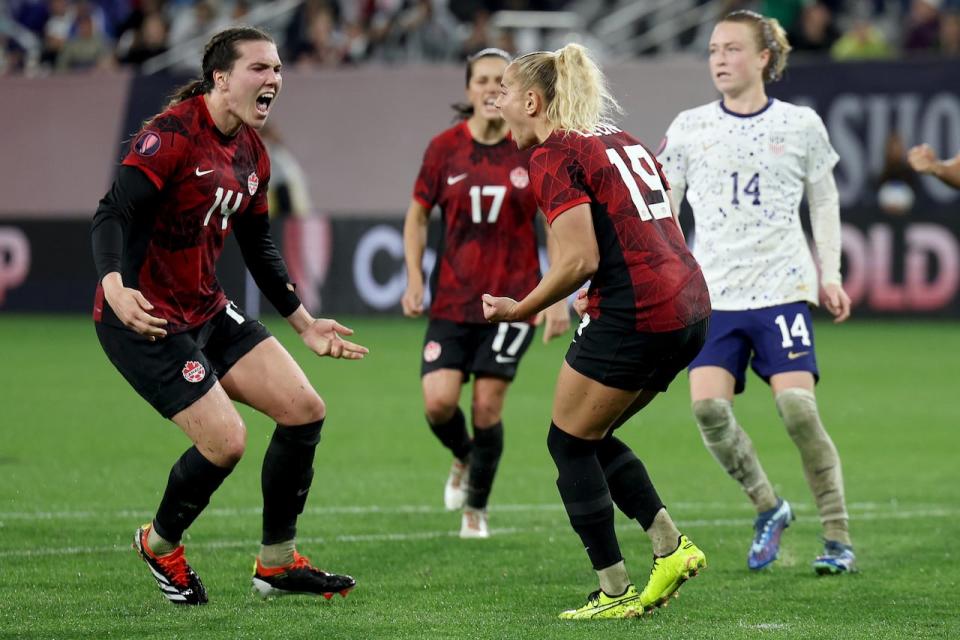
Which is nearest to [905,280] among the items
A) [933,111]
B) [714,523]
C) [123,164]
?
[933,111]

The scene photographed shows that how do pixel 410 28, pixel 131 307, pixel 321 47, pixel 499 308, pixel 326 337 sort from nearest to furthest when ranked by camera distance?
pixel 131 307, pixel 499 308, pixel 326 337, pixel 410 28, pixel 321 47

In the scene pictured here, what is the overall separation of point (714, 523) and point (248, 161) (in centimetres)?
333

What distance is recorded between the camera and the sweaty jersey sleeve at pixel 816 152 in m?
7.31

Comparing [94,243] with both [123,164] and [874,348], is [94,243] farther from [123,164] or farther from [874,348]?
[874,348]

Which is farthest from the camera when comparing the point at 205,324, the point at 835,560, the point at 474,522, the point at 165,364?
the point at 474,522

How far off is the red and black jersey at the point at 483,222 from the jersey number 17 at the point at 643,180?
7.62 feet

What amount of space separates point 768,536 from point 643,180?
212cm

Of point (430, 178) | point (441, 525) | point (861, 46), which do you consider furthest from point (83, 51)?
point (441, 525)

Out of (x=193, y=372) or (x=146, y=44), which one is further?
(x=146, y=44)

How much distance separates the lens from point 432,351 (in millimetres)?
8383

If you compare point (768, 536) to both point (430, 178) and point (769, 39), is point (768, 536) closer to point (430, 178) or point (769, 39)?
point (769, 39)

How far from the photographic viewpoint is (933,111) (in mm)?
19547

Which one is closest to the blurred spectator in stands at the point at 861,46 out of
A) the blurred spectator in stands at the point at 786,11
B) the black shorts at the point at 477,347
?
the blurred spectator in stands at the point at 786,11

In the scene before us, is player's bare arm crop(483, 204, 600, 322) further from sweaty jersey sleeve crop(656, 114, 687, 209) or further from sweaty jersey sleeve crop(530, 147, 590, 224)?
sweaty jersey sleeve crop(656, 114, 687, 209)
